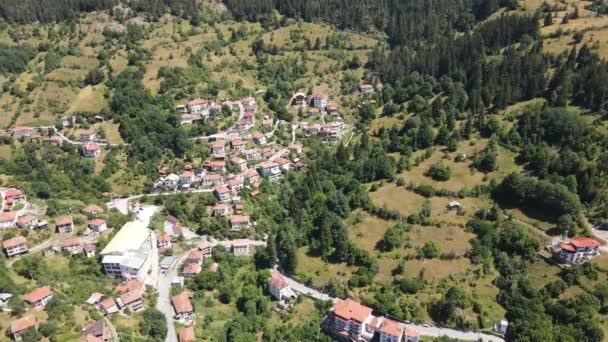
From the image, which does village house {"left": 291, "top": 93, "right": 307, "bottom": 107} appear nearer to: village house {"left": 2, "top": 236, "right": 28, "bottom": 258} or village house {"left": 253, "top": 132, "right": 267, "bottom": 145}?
village house {"left": 253, "top": 132, "right": 267, "bottom": 145}

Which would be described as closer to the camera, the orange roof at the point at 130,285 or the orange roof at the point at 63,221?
the orange roof at the point at 130,285

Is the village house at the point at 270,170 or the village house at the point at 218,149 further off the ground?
the village house at the point at 218,149

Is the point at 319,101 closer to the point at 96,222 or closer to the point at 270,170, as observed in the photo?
the point at 270,170

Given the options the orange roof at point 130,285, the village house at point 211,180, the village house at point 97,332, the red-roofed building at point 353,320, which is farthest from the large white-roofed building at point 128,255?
the red-roofed building at point 353,320

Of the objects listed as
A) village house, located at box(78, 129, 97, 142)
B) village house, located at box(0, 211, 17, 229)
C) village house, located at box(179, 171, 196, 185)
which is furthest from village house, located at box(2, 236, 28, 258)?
village house, located at box(78, 129, 97, 142)

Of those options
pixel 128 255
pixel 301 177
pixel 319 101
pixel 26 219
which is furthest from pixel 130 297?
pixel 319 101

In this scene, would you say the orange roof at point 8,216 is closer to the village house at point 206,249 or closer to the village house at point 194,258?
the village house at point 194,258

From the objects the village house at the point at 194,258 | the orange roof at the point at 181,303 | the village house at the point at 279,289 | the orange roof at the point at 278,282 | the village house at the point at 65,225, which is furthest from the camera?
the village house at the point at 65,225
